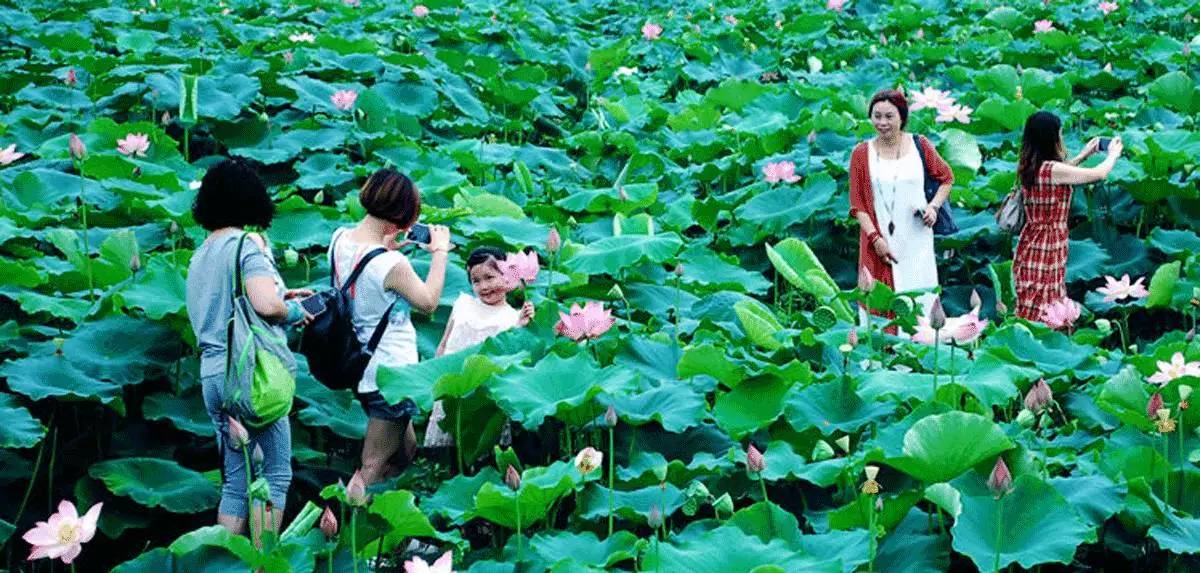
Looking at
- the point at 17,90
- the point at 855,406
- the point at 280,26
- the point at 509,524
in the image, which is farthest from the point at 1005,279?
the point at 280,26

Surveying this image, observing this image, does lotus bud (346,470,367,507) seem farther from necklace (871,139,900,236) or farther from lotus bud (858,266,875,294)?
necklace (871,139,900,236)

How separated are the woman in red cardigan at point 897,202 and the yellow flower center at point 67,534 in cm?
266

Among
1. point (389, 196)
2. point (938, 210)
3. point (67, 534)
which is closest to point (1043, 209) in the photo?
point (938, 210)

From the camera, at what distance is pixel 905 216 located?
4246 mm

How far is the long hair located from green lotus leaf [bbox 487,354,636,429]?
1873mm

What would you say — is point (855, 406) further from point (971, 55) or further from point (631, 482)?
point (971, 55)

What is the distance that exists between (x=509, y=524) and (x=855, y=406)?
2.57 feet

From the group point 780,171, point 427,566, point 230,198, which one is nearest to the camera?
point 427,566

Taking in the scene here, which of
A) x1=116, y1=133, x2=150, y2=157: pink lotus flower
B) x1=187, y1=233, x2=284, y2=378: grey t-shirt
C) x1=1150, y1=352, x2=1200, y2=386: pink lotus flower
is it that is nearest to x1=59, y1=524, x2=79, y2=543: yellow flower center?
x1=187, y1=233, x2=284, y2=378: grey t-shirt

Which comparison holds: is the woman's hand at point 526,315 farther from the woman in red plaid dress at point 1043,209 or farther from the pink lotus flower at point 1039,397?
the woman in red plaid dress at point 1043,209

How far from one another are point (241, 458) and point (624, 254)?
1357 millimetres

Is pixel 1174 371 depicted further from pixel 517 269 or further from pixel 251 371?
pixel 251 371

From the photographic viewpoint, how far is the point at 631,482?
2.72 m

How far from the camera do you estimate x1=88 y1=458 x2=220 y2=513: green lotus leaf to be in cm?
292
